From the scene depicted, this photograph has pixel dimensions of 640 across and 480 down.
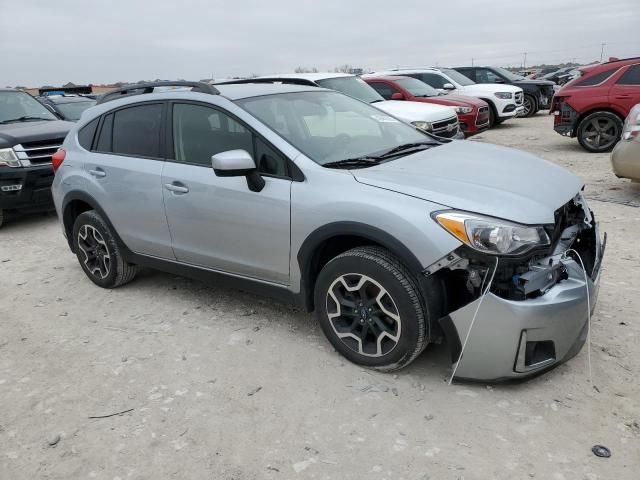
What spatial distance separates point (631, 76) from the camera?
9344 millimetres

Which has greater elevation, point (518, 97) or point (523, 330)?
point (518, 97)

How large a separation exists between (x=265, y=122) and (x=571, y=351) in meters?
2.28

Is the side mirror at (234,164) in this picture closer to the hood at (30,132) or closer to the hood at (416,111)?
the hood at (30,132)

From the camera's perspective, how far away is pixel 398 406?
2893 mm

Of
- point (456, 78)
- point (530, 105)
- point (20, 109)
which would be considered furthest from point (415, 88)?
point (20, 109)

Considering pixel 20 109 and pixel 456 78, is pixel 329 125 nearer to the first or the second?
pixel 20 109

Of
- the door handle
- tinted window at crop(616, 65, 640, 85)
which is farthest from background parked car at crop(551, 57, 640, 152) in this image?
the door handle

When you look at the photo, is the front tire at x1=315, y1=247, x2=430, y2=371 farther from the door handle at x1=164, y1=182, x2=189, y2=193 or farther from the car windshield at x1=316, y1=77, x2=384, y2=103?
the car windshield at x1=316, y1=77, x2=384, y2=103

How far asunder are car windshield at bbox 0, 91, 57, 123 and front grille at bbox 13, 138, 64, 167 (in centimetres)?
132

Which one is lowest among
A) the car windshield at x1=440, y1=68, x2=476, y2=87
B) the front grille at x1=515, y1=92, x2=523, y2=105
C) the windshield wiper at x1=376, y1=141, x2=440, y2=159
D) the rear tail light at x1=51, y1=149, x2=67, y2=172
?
the rear tail light at x1=51, y1=149, x2=67, y2=172

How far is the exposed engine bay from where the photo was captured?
105 inches

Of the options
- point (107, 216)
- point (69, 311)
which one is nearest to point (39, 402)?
point (69, 311)

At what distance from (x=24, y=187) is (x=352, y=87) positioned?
18.4 feet

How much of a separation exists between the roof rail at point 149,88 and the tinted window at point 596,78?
820cm
